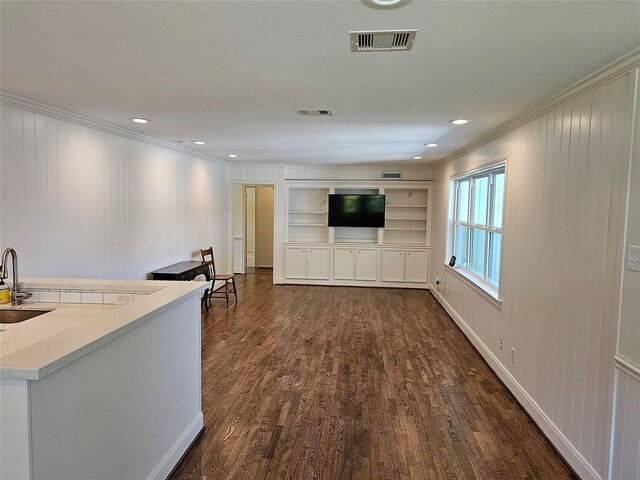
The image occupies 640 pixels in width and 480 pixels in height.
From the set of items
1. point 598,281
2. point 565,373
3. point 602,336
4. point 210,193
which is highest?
point 210,193

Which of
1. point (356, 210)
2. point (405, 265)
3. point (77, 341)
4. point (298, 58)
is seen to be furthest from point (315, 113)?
point (405, 265)

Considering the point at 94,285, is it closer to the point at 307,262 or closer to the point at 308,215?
the point at 307,262

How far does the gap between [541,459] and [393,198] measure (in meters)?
5.86

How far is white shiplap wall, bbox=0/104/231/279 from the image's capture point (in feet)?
9.84

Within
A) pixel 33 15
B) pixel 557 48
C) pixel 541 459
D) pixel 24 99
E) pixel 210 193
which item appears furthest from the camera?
pixel 210 193

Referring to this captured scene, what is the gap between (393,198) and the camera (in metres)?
A: 7.89

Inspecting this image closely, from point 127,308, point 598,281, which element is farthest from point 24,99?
point 598,281

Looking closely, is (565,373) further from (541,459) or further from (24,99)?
(24,99)

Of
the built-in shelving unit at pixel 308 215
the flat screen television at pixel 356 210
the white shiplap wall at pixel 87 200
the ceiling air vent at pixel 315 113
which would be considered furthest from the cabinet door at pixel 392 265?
the ceiling air vent at pixel 315 113

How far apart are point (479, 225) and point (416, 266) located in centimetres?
290

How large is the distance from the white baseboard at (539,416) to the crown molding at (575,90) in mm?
2031

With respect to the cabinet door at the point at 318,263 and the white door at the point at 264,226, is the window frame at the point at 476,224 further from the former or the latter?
the white door at the point at 264,226

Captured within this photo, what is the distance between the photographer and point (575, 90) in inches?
93.4

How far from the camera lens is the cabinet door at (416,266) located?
7.55 metres
